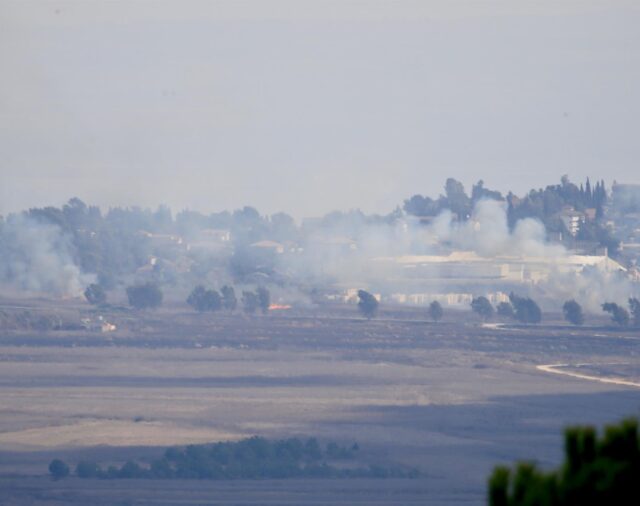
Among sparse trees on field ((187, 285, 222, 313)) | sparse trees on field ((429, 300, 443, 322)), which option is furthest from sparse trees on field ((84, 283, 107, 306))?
sparse trees on field ((429, 300, 443, 322))

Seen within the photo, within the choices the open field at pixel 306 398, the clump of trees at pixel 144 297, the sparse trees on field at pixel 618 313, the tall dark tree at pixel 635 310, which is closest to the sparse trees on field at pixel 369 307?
the open field at pixel 306 398

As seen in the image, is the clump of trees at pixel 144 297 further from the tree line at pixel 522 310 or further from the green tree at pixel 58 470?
the green tree at pixel 58 470

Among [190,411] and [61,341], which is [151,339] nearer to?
[61,341]

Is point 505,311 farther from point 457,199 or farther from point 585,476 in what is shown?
point 585,476

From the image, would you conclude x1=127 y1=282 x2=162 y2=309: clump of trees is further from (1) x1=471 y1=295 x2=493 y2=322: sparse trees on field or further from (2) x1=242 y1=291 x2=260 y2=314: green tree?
(1) x1=471 y1=295 x2=493 y2=322: sparse trees on field

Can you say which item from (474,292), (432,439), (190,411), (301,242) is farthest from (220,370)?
(301,242)

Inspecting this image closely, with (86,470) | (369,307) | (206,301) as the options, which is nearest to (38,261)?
(206,301)

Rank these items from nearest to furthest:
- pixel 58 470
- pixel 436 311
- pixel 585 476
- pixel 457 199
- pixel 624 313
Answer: pixel 585 476 < pixel 58 470 < pixel 624 313 < pixel 436 311 < pixel 457 199
